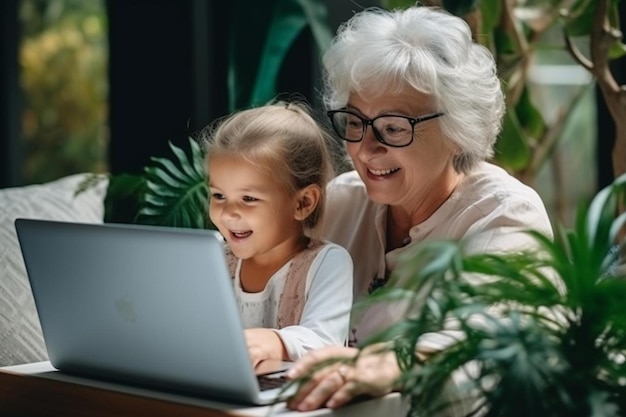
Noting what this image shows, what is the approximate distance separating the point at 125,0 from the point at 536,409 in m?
3.10

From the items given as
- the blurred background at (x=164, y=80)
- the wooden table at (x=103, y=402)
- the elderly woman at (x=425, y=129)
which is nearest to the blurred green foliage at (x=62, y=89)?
the blurred background at (x=164, y=80)

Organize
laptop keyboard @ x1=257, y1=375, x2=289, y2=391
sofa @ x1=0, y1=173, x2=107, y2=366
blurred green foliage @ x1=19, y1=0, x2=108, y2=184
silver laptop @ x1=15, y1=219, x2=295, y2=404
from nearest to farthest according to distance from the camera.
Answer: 1. silver laptop @ x1=15, y1=219, x2=295, y2=404
2. laptop keyboard @ x1=257, y1=375, x2=289, y2=391
3. sofa @ x1=0, y1=173, x2=107, y2=366
4. blurred green foliage @ x1=19, y1=0, x2=108, y2=184

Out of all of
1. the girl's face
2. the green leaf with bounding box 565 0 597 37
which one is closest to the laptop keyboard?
the girl's face

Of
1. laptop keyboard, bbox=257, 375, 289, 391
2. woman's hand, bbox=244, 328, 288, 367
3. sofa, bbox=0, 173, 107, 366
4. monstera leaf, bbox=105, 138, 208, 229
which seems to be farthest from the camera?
monstera leaf, bbox=105, 138, 208, 229

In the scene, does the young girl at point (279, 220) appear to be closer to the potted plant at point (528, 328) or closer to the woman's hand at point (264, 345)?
the woman's hand at point (264, 345)

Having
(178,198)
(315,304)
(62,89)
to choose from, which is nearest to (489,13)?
(178,198)

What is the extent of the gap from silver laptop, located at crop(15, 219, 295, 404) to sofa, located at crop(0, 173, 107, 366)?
487 mm

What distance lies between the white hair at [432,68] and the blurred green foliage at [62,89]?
10.5ft

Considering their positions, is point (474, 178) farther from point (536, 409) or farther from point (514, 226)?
point (536, 409)

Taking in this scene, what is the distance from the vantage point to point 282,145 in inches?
87.0

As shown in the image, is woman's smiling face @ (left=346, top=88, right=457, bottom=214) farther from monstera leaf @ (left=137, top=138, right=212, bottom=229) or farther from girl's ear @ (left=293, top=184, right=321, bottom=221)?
monstera leaf @ (left=137, top=138, right=212, bottom=229)

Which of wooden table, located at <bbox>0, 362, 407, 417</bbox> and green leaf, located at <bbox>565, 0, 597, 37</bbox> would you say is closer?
wooden table, located at <bbox>0, 362, 407, 417</bbox>

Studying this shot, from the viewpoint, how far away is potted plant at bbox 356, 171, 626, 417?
152cm

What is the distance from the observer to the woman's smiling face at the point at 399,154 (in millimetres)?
2303
